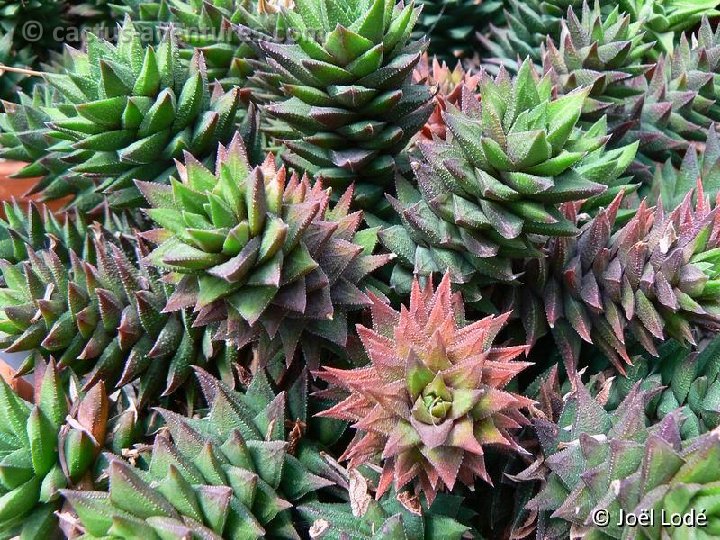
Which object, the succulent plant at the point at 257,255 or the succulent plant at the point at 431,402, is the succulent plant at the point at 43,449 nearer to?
the succulent plant at the point at 257,255

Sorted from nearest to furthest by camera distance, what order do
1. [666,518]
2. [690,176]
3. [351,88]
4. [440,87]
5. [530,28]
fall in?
[666,518] → [351,88] → [690,176] → [440,87] → [530,28]

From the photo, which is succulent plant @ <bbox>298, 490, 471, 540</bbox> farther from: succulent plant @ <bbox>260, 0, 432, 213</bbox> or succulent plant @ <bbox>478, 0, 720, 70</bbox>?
succulent plant @ <bbox>478, 0, 720, 70</bbox>

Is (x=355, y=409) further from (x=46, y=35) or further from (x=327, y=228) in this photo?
(x=46, y=35)

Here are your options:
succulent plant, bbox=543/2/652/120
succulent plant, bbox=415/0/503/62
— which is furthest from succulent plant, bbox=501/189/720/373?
succulent plant, bbox=415/0/503/62

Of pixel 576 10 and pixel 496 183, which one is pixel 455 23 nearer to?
pixel 576 10

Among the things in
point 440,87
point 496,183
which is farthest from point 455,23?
point 496,183

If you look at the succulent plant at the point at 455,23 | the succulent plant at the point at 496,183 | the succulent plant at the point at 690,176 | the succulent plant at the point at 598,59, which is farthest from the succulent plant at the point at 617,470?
the succulent plant at the point at 455,23
